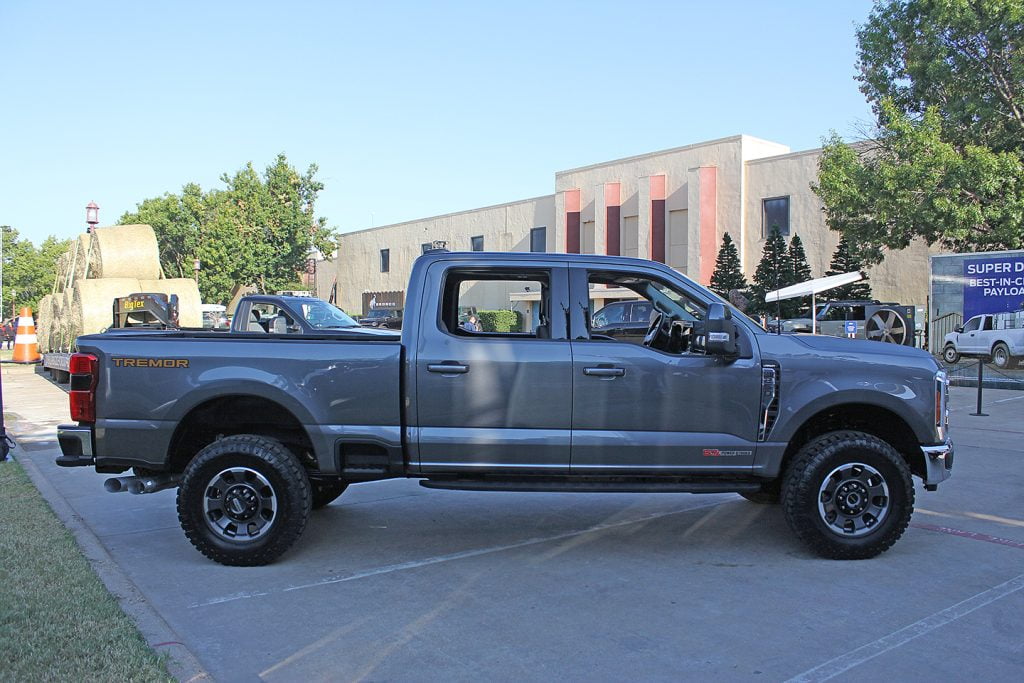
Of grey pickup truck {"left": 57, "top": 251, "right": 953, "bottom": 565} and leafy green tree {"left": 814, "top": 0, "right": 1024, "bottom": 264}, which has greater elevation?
leafy green tree {"left": 814, "top": 0, "right": 1024, "bottom": 264}

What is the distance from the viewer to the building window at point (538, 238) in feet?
149

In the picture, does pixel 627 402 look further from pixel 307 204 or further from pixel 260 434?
pixel 307 204

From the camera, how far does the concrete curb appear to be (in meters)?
4.02

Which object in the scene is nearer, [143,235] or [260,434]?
[260,434]

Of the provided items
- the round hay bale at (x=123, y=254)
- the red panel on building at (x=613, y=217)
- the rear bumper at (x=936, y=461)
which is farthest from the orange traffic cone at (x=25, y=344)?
the rear bumper at (x=936, y=461)

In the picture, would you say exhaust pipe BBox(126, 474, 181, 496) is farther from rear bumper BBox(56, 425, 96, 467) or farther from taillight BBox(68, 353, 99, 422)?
taillight BBox(68, 353, 99, 422)

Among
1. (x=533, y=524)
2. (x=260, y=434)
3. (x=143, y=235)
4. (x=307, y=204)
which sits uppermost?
(x=307, y=204)

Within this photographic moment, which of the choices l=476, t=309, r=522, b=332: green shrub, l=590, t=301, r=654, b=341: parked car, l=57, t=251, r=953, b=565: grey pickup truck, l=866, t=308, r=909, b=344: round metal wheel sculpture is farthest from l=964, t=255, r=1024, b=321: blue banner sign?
l=476, t=309, r=522, b=332: green shrub

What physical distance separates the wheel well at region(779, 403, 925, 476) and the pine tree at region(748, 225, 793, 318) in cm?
2640

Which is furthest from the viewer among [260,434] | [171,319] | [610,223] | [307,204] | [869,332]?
[307,204]

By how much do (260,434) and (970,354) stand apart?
21915 millimetres

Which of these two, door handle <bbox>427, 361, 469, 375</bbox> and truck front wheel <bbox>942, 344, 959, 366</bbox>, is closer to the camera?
door handle <bbox>427, 361, 469, 375</bbox>

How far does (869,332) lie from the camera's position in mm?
26172

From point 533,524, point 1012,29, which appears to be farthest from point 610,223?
point 533,524
